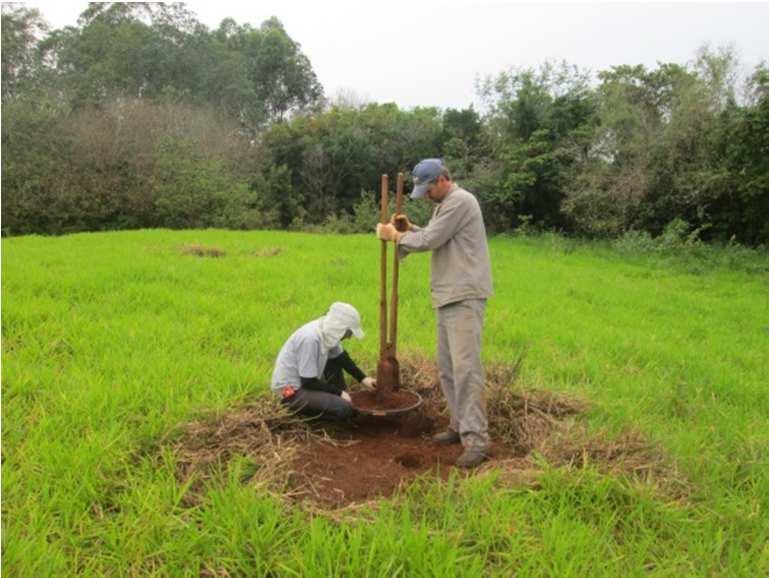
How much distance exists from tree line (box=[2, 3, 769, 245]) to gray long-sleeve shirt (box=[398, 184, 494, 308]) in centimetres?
1243

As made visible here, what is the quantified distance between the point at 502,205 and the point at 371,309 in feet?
48.1

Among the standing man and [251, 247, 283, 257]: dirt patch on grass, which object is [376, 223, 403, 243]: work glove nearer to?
the standing man

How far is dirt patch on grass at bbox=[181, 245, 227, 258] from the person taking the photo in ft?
34.0

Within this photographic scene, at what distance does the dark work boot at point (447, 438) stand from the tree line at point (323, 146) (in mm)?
12689

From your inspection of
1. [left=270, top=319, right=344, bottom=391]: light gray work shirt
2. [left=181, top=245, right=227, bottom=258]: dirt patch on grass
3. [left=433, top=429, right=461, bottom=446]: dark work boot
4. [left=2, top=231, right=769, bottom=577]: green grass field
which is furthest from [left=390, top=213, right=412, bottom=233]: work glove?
[left=181, top=245, right=227, bottom=258]: dirt patch on grass

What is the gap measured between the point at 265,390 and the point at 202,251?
7010 millimetres

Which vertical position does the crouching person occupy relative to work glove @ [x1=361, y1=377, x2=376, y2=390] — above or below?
above

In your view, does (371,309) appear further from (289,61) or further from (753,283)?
(289,61)

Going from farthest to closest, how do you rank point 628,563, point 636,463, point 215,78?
point 215,78 < point 636,463 < point 628,563

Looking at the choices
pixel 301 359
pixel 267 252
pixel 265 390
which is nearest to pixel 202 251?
pixel 267 252

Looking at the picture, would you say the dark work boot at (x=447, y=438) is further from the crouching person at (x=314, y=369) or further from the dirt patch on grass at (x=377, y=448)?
the crouching person at (x=314, y=369)

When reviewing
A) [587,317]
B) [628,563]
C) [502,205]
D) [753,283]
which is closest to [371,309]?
[587,317]

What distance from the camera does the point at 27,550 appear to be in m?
2.44

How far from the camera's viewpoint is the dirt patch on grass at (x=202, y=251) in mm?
10358
